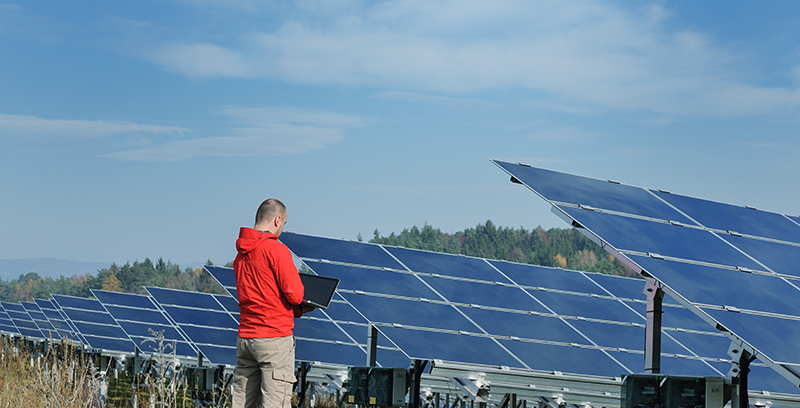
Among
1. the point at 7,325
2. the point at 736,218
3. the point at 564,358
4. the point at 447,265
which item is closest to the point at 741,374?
the point at 736,218

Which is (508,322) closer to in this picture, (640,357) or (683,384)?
(640,357)

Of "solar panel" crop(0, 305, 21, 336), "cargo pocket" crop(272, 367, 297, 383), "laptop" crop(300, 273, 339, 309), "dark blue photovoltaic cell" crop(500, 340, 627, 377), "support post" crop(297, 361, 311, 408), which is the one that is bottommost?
"solar panel" crop(0, 305, 21, 336)

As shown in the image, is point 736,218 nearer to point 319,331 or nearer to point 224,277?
point 319,331

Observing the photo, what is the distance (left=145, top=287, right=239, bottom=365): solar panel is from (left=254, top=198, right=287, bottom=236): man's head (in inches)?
489

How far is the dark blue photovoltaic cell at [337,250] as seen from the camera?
1395cm

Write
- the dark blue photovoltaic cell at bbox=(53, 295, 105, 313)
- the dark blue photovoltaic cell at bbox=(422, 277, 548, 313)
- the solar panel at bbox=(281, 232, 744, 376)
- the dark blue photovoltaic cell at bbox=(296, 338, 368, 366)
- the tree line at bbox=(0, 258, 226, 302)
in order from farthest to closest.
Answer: the tree line at bbox=(0, 258, 226, 302), the dark blue photovoltaic cell at bbox=(53, 295, 105, 313), the dark blue photovoltaic cell at bbox=(296, 338, 368, 366), the dark blue photovoltaic cell at bbox=(422, 277, 548, 313), the solar panel at bbox=(281, 232, 744, 376)

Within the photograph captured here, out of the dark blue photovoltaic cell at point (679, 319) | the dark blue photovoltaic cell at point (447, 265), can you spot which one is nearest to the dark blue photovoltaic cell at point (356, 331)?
the dark blue photovoltaic cell at point (447, 265)

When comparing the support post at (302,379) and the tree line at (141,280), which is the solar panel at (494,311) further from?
the tree line at (141,280)

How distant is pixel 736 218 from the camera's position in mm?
10367

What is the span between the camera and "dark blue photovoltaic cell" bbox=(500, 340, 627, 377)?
11163 mm

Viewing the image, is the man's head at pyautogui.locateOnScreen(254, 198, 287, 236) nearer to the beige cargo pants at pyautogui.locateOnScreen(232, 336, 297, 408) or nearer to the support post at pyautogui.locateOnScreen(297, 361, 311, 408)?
A: the beige cargo pants at pyautogui.locateOnScreen(232, 336, 297, 408)

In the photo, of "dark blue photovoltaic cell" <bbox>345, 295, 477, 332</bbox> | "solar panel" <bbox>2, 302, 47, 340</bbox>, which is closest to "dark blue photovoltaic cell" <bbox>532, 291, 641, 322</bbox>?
"dark blue photovoltaic cell" <bbox>345, 295, 477, 332</bbox>

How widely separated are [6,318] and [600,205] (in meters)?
56.2

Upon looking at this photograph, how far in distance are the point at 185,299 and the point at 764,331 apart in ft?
69.0
